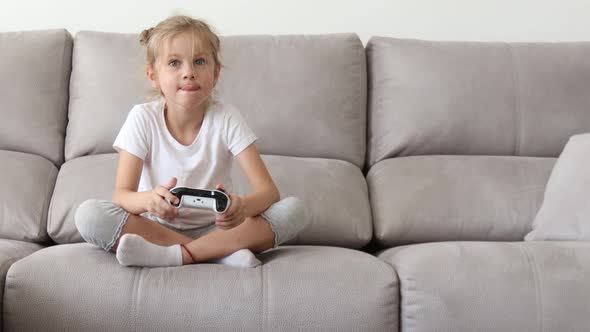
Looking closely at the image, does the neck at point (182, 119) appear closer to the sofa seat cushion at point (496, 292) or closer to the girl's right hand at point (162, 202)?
the girl's right hand at point (162, 202)

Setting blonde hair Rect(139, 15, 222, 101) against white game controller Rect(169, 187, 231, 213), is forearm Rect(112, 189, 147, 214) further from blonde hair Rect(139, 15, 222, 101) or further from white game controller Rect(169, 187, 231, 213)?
blonde hair Rect(139, 15, 222, 101)

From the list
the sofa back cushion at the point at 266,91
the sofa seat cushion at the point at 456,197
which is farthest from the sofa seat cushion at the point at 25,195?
the sofa seat cushion at the point at 456,197

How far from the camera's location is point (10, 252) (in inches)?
76.0

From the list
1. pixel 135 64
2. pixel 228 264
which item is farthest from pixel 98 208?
pixel 135 64

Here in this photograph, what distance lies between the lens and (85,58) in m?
2.53

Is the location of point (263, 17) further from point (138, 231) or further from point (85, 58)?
point (138, 231)

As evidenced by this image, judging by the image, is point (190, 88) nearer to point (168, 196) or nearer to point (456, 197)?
point (168, 196)

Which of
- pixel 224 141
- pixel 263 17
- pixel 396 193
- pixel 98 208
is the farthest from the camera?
pixel 263 17

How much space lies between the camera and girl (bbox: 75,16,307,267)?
5.99 feet

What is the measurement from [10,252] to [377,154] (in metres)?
1.15

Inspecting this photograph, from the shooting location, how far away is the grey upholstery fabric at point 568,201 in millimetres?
2193

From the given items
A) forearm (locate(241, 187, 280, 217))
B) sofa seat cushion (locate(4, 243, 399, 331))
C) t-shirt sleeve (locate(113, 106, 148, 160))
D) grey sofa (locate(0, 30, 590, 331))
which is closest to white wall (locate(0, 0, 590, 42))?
grey sofa (locate(0, 30, 590, 331))

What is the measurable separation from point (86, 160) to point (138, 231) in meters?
0.61

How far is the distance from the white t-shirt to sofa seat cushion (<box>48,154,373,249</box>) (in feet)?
0.92
